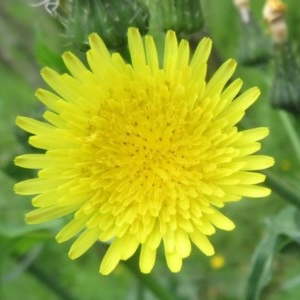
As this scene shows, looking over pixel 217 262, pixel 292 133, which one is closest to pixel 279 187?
pixel 292 133

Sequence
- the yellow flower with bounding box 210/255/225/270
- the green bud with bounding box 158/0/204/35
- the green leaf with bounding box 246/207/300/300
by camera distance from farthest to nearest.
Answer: the yellow flower with bounding box 210/255/225/270 → the green leaf with bounding box 246/207/300/300 → the green bud with bounding box 158/0/204/35

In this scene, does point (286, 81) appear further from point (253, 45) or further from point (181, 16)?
point (181, 16)

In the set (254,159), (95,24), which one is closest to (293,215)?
(254,159)

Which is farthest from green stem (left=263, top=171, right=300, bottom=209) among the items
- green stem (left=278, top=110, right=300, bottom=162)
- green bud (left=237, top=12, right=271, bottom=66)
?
green bud (left=237, top=12, right=271, bottom=66)

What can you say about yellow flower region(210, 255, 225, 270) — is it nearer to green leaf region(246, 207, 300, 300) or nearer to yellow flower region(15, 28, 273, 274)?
green leaf region(246, 207, 300, 300)

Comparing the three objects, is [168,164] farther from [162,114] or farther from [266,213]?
[266,213]
